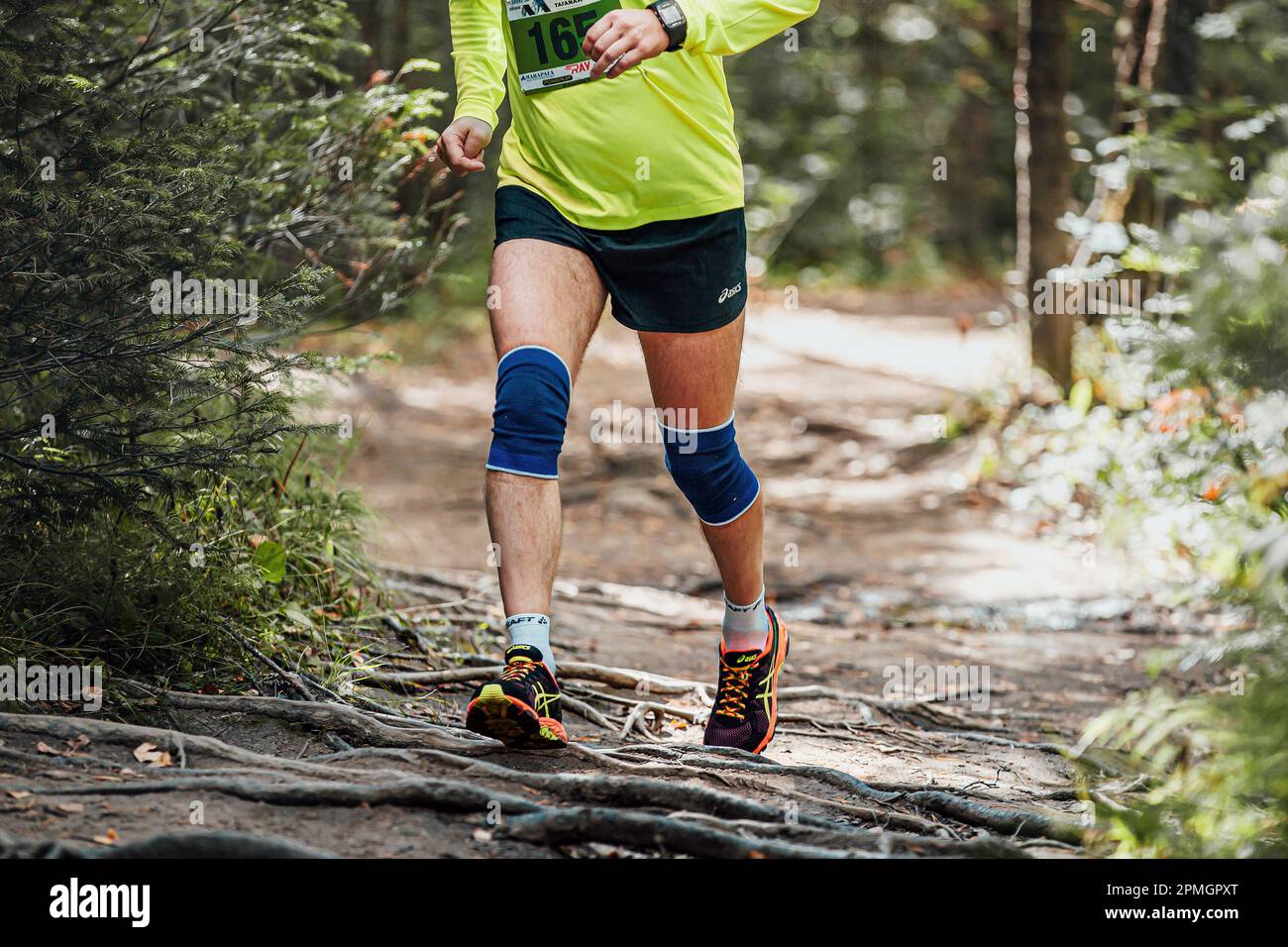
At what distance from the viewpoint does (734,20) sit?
125 inches

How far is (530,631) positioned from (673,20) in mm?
1460

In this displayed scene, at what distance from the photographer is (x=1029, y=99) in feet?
32.1

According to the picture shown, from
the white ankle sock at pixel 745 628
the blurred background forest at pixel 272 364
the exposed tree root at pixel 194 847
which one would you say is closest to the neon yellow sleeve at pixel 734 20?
the blurred background forest at pixel 272 364

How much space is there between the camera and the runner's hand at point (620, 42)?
2822 millimetres

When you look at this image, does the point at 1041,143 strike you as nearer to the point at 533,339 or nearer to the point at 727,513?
the point at 727,513

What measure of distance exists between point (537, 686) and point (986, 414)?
7362 millimetres

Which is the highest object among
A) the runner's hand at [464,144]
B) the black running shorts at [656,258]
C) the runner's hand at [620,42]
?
the runner's hand at [620,42]

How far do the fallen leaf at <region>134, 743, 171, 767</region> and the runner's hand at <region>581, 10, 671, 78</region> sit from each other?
5.85ft

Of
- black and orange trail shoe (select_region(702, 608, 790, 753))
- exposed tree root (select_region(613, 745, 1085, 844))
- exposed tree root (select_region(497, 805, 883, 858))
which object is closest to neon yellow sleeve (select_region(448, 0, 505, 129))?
black and orange trail shoe (select_region(702, 608, 790, 753))

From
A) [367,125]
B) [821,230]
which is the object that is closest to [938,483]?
[367,125]

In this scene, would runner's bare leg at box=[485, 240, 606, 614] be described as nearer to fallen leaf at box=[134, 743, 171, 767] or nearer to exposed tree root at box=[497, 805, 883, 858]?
exposed tree root at box=[497, 805, 883, 858]

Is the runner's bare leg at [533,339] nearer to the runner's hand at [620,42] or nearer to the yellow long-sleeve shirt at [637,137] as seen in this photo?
the yellow long-sleeve shirt at [637,137]

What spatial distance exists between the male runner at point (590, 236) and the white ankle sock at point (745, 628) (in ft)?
0.89
